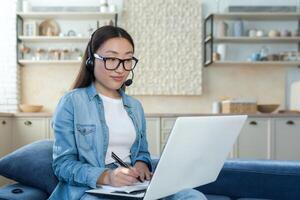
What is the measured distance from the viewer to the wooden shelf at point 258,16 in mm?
4477

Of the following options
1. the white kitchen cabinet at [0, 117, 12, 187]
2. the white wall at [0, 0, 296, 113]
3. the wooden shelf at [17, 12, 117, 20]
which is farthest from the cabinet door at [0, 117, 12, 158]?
the wooden shelf at [17, 12, 117, 20]

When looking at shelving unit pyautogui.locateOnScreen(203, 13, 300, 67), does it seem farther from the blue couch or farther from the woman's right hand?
the woman's right hand

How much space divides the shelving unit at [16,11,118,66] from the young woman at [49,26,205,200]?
113 inches

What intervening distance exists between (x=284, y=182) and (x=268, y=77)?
2893 mm

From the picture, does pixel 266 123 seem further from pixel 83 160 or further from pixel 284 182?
pixel 83 160

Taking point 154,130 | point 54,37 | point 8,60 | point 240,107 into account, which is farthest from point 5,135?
point 240,107

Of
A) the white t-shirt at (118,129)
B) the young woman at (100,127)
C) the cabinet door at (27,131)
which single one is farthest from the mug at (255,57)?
the white t-shirt at (118,129)

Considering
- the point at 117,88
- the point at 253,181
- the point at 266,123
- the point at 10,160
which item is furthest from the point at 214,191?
the point at 266,123

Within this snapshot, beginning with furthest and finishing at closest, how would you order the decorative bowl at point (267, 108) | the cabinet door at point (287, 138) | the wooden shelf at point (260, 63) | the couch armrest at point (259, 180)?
the wooden shelf at point (260, 63), the decorative bowl at point (267, 108), the cabinet door at point (287, 138), the couch armrest at point (259, 180)

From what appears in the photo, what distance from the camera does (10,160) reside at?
1.79 metres

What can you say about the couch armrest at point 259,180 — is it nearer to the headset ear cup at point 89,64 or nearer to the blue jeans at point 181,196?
the blue jeans at point 181,196

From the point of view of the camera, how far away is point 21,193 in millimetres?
1643

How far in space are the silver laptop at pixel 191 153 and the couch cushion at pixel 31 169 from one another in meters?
0.48

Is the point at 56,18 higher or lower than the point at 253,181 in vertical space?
higher
